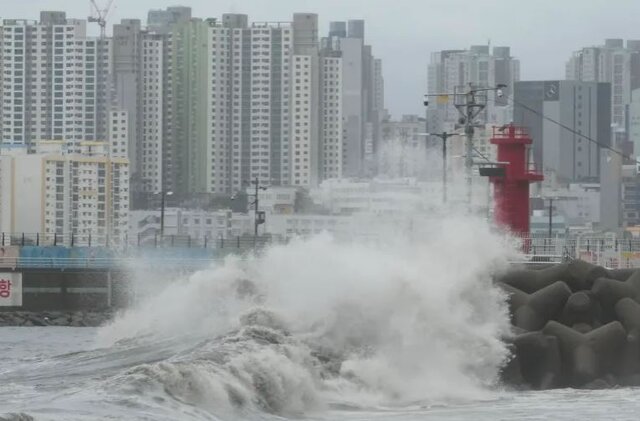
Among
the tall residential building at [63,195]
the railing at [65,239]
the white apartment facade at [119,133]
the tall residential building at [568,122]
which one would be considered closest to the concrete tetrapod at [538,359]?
the railing at [65,239]

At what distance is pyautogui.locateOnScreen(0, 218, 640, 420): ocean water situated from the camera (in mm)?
20625

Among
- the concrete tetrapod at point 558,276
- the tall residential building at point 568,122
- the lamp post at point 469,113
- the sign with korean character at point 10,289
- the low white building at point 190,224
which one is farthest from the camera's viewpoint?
the tall residential building at point 568,122

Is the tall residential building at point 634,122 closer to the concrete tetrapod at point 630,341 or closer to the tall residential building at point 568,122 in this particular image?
the tall residential building at point 568,122

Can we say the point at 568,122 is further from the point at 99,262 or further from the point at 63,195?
the point at 99,262

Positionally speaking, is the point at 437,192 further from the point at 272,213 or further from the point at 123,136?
the point at 123,136

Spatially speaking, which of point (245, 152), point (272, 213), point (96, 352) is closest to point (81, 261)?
point (272, 213)

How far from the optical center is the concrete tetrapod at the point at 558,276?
91.4ft

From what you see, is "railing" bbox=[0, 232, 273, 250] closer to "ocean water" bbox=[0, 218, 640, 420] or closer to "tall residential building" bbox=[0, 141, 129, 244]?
"tall residential building" bbox=[0, 141, 129, 244]

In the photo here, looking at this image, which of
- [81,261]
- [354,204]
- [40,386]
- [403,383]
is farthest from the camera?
[81,261]

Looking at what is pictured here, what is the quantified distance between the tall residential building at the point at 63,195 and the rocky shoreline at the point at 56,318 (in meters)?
43.4

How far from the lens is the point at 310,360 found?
2383 cm

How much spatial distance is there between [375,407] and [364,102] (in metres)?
118

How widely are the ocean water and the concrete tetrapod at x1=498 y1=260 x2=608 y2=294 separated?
36 centimetres

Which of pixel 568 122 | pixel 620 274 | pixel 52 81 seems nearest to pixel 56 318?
pixel 620 274
